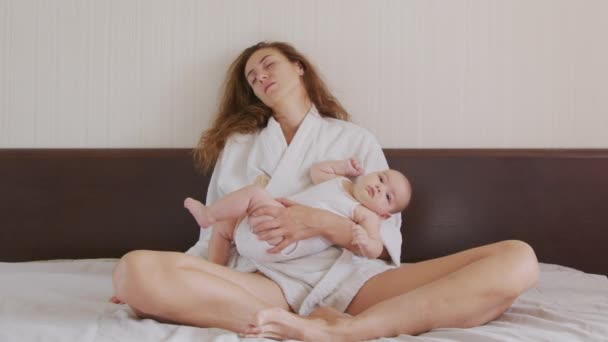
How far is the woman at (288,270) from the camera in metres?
1.13

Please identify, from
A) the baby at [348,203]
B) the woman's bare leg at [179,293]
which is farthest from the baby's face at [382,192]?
the woman's bare leg at [179,293]

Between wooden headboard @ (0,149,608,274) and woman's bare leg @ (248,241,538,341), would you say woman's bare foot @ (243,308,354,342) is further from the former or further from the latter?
wooden headboard @ (0,149,608,274)

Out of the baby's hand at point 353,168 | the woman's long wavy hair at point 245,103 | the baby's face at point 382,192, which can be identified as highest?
the woman's long wavy hair at point 245,103

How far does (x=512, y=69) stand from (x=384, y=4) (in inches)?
16.4

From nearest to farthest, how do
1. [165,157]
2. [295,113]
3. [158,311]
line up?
[158,311] < [295,113] < [165,157]

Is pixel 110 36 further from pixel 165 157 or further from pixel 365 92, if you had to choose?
pixel 365 92

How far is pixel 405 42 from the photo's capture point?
1.91 metres

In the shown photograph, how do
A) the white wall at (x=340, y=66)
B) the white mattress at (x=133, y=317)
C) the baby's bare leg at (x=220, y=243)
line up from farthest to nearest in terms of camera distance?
the white wall at (x=340, y=66), the baby's bare leg at (x=220, y=243), the white mattress at (x=133, y=317)

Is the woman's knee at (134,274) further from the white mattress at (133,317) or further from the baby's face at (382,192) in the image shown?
the baby's face at (382,192)

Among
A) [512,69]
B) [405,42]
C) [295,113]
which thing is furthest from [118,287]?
[512,69]

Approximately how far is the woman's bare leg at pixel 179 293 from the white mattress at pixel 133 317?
1.4 inches

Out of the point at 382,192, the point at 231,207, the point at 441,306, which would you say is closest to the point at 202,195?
the point at 231,207

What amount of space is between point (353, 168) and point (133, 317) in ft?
1.94

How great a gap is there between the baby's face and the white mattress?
32cm
